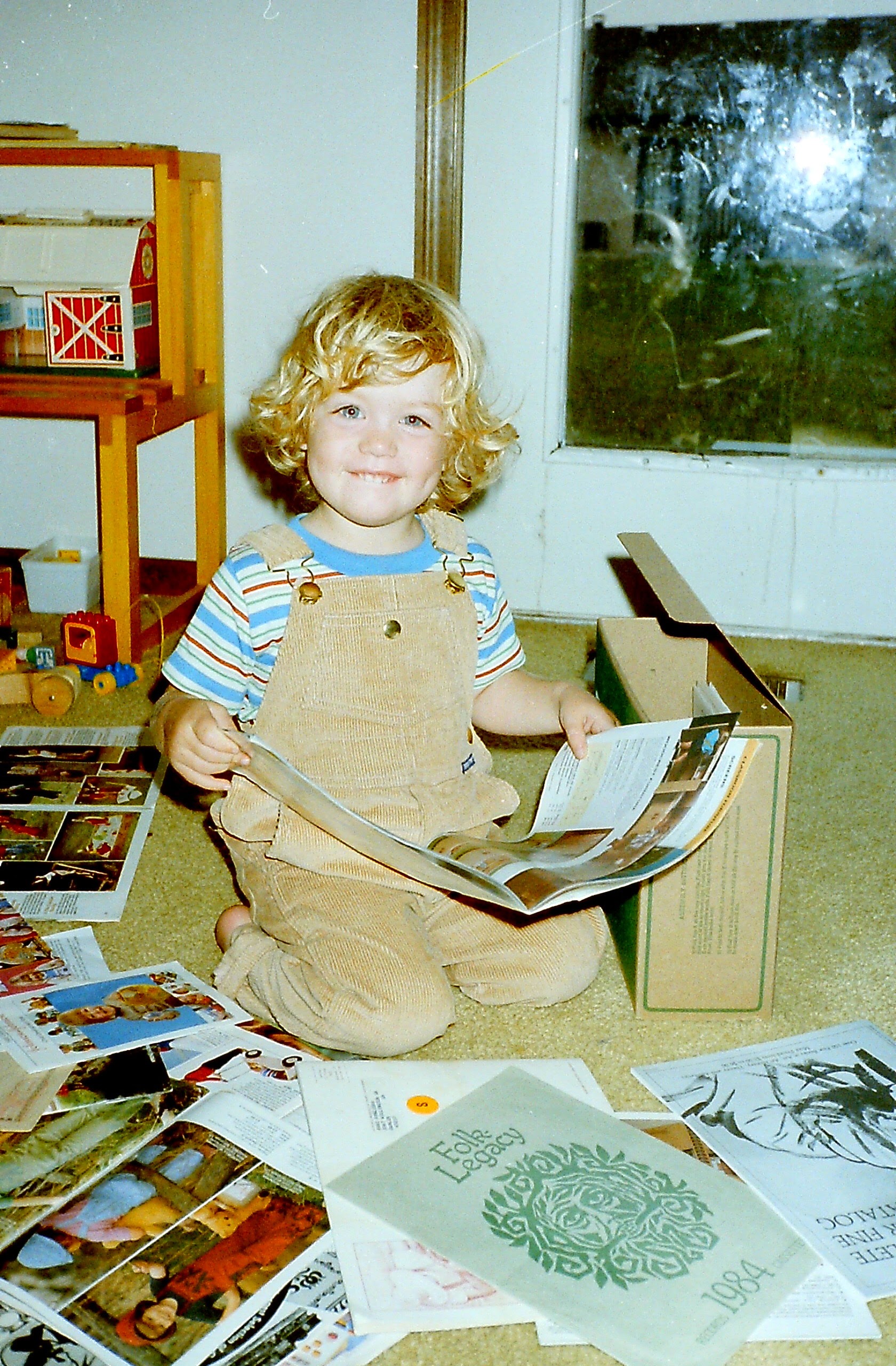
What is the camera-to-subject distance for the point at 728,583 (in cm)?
185

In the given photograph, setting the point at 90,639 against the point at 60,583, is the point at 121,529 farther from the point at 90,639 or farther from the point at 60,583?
the point at 60,583

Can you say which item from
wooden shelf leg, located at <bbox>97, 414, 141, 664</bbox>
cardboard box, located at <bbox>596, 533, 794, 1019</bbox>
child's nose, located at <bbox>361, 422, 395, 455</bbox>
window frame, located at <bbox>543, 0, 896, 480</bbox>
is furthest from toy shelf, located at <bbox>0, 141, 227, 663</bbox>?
cardboard box, located at <bbox>596, 533, 794, 1019</bbox>

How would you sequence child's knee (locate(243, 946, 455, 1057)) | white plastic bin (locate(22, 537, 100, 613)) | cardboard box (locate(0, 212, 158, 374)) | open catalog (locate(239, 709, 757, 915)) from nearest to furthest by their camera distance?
open catalog (locate(239, 709, 757, 915)), child's knee (locate(243, 946, 455, 1057)), cardboard box (locate(0, 212, 158, 374)), white plastic bin (locate(22, 537, 100, 613))

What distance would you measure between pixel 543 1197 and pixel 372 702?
1.23ft

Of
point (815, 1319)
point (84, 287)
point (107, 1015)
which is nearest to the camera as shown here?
point (815, 1319)

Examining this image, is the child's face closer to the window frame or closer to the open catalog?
the open catalog

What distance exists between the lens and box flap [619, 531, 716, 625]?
3.26 feet

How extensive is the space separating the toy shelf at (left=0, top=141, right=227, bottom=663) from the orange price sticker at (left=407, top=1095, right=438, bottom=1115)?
0.97m

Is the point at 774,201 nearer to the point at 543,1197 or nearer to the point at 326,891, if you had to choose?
the point at 326,891

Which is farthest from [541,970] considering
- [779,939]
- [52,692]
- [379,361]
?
[52,692]

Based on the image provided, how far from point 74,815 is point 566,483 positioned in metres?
0.89

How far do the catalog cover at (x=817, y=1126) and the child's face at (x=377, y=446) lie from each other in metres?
0.45

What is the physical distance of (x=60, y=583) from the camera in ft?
6.09

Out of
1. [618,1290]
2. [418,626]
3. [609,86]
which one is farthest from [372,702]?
[609,86]
